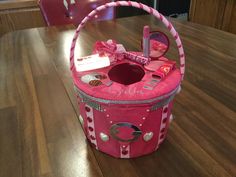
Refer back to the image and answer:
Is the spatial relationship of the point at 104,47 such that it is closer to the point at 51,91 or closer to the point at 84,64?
the point at 84,64

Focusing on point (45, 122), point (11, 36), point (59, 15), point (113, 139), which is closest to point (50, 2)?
point (59, 15)

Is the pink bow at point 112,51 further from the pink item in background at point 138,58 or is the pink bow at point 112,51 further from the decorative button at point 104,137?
the decorative button at point 104,137

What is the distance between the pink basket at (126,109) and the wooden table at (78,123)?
3 centimetres

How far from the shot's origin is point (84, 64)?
1.85 feet

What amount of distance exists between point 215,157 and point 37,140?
42cm

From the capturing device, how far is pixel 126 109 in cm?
46

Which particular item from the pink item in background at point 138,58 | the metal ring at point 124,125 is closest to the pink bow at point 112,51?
the pink item in background at point 138,58

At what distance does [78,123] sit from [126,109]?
224mm

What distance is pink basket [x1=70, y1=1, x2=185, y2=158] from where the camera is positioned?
1.50ft

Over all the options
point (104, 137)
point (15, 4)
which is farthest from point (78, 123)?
point (15, 4)

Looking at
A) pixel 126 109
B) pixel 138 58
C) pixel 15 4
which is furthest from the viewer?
pixel 15 4

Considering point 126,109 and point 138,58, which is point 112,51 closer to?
point 138,58

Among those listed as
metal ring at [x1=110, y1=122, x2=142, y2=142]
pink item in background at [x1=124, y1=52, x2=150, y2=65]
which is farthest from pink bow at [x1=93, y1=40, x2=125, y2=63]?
metal ring at [x1=110, y1=122, x2=142, y2=142]

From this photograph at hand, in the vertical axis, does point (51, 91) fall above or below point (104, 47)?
below
